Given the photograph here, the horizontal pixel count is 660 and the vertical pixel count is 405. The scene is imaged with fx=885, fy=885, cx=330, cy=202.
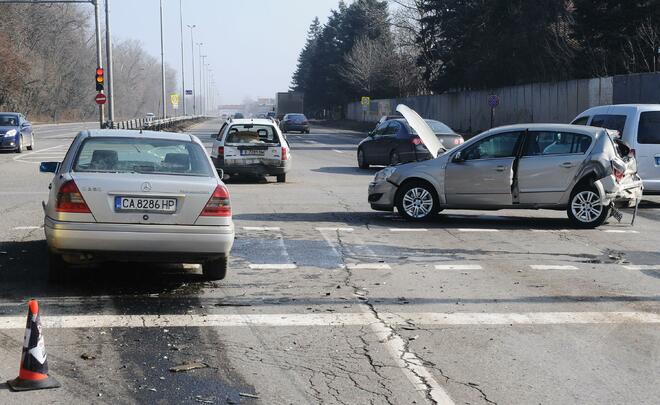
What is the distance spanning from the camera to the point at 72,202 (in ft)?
25.2

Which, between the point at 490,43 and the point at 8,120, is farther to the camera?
the point at 490,43

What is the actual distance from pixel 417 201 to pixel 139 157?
6138 mm

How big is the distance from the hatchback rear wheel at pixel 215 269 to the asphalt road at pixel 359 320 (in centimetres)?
11

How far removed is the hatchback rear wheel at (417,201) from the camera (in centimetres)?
1360

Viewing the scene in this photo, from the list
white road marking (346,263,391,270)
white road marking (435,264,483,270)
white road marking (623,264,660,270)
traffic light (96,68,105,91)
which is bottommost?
white road marking (623,264,660,270)

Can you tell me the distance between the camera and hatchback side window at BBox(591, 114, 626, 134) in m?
16.1

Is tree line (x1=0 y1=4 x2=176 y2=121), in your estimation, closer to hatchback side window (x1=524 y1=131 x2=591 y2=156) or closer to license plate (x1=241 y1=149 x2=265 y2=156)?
license plate (x1=241 y1=149 x2=265 y2=156)

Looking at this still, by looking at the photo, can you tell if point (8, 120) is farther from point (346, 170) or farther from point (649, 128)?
point (649, 128)

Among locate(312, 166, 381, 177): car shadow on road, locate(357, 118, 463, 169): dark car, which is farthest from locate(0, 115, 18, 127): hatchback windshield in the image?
locate(357, 118, 463, 169): dark car

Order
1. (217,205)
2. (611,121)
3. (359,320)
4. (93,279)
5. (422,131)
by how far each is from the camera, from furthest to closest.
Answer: (611,121) < (422,131) < (93,279) < (217,205) < (359,320)

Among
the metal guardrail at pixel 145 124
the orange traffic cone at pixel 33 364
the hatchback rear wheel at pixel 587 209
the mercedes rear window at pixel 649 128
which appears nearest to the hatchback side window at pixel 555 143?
the hatchback rear wheel at pixel 587 209

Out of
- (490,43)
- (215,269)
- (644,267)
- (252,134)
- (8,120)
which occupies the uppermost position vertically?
(490,43)

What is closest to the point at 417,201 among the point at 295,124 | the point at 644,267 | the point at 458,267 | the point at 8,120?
the point at 458,267

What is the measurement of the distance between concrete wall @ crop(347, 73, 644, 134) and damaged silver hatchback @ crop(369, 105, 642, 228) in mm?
20738
